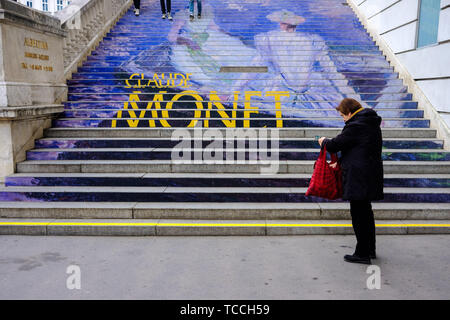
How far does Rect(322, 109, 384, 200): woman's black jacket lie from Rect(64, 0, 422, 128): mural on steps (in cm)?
358

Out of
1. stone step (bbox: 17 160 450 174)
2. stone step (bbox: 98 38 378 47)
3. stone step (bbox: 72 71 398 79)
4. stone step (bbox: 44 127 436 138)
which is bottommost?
stone step (bbox: 17 160 450 174)

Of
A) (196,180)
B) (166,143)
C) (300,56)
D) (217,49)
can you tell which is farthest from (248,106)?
(217,49)

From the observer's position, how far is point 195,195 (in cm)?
582

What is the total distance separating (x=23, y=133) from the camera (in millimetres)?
6746

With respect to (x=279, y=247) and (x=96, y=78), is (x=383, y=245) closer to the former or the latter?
(x=279, y=247)

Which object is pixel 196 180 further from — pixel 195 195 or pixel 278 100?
pixel 278 100

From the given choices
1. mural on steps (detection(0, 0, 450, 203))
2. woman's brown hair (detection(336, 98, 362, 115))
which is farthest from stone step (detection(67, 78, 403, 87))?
woman's brown hair (detection(336, 98, 362, 115))

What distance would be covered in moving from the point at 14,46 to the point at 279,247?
5276 mm

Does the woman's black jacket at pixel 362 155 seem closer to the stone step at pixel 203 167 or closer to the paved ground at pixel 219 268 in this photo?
the paved ground at pixel 219 268

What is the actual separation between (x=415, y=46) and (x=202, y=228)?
6388mm

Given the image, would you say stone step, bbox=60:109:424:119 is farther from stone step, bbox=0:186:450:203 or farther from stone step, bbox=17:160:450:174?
stone step, bbox=0:186:450:203

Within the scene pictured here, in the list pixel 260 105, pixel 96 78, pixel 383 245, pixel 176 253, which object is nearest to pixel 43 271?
pixel 176 253

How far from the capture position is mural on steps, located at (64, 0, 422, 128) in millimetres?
7953

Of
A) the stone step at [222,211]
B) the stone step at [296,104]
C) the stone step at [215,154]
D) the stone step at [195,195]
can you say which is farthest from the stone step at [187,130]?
the stone step at [222,211]
